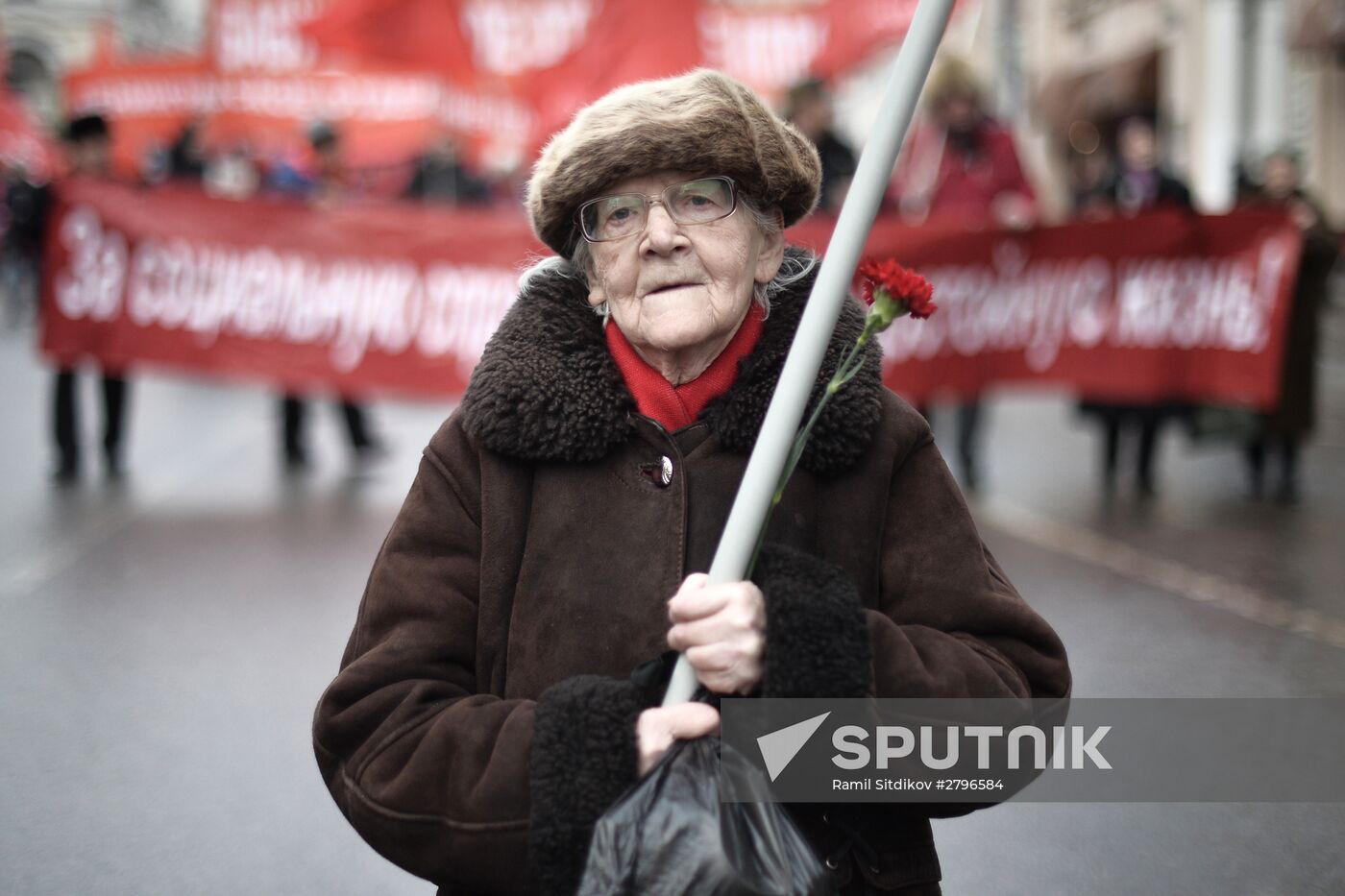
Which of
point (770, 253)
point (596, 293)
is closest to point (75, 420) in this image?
point (596, 293)

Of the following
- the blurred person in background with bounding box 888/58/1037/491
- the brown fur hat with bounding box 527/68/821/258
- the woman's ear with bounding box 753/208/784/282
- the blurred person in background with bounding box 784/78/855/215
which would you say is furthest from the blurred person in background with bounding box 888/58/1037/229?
the brown fur hat with bounding box 527/68/821/258

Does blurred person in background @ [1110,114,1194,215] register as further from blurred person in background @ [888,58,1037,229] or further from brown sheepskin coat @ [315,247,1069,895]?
brown sheepskin coat @ [315,247,1069,895]

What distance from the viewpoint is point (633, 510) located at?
2135 millimetres

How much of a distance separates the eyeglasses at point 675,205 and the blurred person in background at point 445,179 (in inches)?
491

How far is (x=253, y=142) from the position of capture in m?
22.4

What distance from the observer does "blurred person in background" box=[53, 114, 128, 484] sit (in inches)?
357

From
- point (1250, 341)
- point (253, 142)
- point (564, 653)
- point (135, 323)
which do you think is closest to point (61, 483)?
point (135, 323)

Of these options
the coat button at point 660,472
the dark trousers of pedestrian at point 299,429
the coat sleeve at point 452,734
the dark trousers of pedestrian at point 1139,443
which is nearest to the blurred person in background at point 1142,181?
the dark trousers of pedestrian at point 1139,443

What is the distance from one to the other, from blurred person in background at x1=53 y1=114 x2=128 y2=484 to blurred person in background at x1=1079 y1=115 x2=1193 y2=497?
6.05 metres

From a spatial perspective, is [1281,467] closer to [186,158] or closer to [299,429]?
[299,429]

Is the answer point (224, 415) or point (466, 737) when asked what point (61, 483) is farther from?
point (466, 737)

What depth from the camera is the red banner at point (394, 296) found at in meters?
8.64

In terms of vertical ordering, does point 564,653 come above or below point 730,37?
below

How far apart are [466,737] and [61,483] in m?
7.79
